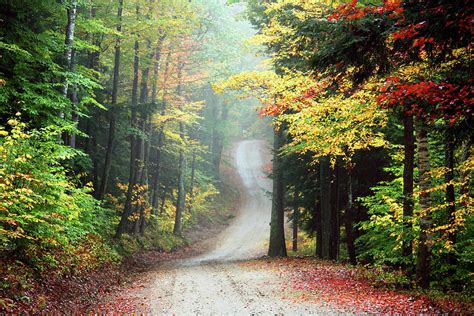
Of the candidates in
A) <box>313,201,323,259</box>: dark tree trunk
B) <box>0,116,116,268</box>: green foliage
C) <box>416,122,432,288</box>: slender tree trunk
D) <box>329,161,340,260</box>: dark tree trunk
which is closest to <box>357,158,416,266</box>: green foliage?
<box>416,122,432,288</box>: slender tree trunk

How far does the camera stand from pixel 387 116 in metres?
11.5

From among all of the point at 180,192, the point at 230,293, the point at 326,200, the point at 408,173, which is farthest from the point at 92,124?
the point at 408,173

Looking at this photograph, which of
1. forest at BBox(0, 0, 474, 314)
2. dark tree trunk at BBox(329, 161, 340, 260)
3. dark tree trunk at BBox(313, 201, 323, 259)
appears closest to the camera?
forest at BBox(0, 0, 474, 314)

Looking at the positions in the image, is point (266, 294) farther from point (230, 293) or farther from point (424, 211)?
point (424, 211)

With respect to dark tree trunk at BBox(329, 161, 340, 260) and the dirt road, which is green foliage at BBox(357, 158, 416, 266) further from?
the dirt road

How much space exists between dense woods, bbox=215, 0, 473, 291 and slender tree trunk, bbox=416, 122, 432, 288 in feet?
0.09

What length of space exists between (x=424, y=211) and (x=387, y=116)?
2.84 meters

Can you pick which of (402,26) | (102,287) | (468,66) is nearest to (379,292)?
(468,66)

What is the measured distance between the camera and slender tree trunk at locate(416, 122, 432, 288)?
409 inches

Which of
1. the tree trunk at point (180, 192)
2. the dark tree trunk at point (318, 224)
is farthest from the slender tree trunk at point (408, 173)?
the tree trunk at point (180, 192)

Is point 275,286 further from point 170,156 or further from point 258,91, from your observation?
point 170,156

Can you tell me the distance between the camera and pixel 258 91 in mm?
15227

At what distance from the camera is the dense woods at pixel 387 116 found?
6.57m

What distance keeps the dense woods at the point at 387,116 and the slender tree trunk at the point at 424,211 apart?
0.03 meters
